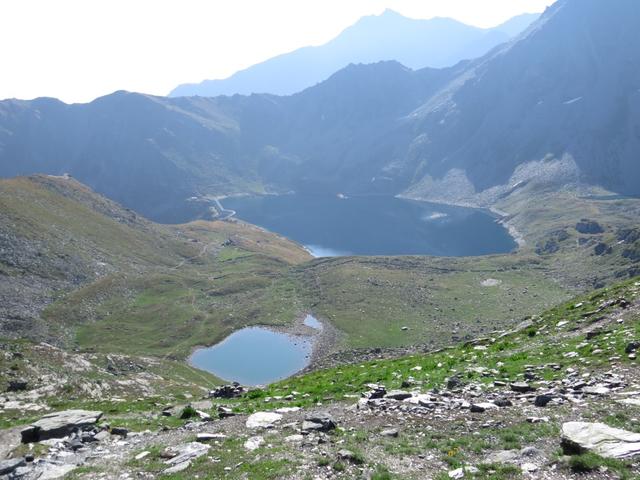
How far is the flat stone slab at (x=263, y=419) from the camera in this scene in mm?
23531

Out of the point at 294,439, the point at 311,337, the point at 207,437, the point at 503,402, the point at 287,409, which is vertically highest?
the point at 311,337

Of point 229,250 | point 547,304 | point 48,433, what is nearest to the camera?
point 48,433

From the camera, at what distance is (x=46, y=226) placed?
133750mm

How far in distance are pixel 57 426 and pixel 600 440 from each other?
24249mm

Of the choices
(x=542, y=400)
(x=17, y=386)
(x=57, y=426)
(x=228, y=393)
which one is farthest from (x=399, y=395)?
(x=17, y=386)

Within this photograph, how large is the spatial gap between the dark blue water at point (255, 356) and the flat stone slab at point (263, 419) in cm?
5769

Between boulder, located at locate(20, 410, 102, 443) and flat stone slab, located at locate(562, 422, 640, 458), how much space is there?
22456 millimetres

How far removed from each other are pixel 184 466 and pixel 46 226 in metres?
133

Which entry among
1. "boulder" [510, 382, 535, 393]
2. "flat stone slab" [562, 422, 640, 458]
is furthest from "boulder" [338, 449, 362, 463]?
"boulder" [510, 382, 535, 393]

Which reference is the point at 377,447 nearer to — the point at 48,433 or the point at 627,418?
the point at 627,418

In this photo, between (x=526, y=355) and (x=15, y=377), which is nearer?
(x=526, y=355)

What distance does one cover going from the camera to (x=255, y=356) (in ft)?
309

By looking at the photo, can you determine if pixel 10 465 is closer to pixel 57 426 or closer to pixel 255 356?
pixel 57 426

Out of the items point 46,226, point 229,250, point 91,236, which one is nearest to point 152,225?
point 229,250
